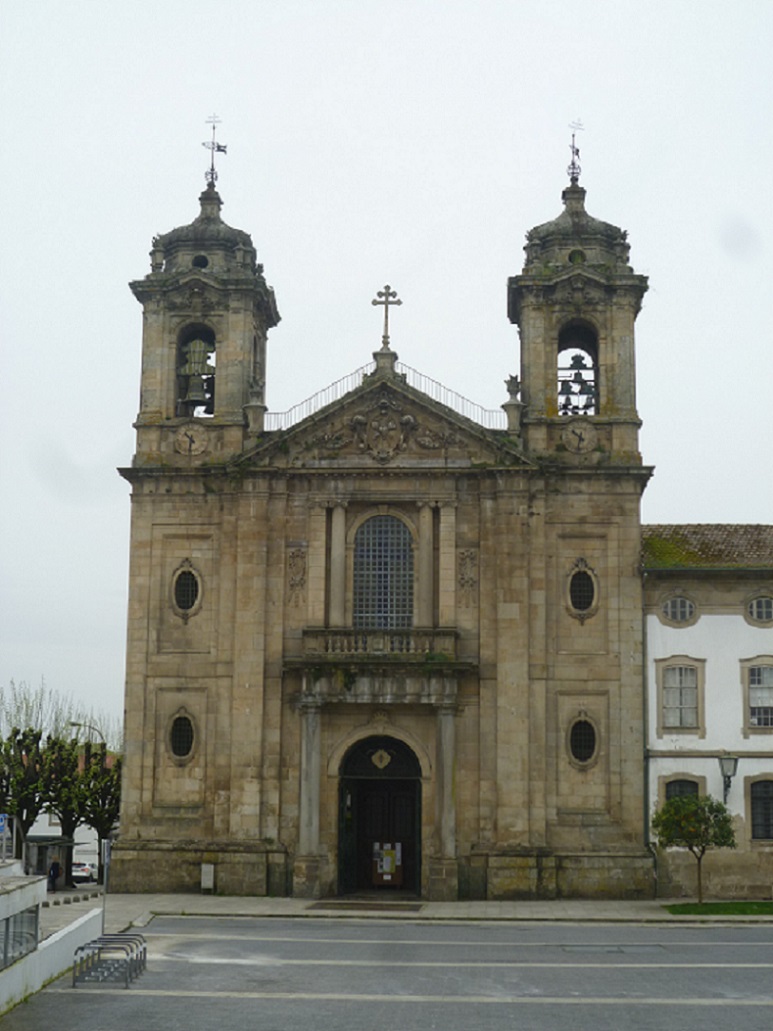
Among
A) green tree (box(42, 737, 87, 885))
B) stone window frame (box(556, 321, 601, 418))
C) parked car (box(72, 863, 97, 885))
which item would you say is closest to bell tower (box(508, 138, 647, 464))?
stone window frame (box(556, 321, 601, 418))

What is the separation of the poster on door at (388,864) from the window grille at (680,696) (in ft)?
28.9

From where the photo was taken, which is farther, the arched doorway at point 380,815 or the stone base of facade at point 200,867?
the arched doorway at point 380,815

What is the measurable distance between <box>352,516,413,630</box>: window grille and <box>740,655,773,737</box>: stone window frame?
32.8 ft

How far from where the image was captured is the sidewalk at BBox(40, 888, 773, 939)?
35.9m

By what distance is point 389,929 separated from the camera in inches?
1356

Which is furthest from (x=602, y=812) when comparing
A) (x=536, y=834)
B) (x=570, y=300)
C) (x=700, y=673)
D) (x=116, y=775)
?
(x=116, y=775)

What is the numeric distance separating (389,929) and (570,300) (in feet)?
66.4

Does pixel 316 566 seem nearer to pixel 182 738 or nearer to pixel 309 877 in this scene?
A: pixel 182 738

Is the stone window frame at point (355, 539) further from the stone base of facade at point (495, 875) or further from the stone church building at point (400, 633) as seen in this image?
the stone base of facade at point (495, 875)

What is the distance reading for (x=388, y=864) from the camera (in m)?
42.4

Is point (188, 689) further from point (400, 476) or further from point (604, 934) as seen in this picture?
point (604, 934)

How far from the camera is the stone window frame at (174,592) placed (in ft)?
143

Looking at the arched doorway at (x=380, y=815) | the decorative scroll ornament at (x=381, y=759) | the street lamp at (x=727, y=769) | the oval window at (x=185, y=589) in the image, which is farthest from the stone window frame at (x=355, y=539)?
the street lamp at (x=727, y=769)

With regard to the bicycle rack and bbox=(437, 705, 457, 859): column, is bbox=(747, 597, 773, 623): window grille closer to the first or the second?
bbox=(437, 705, 457, 859): column
